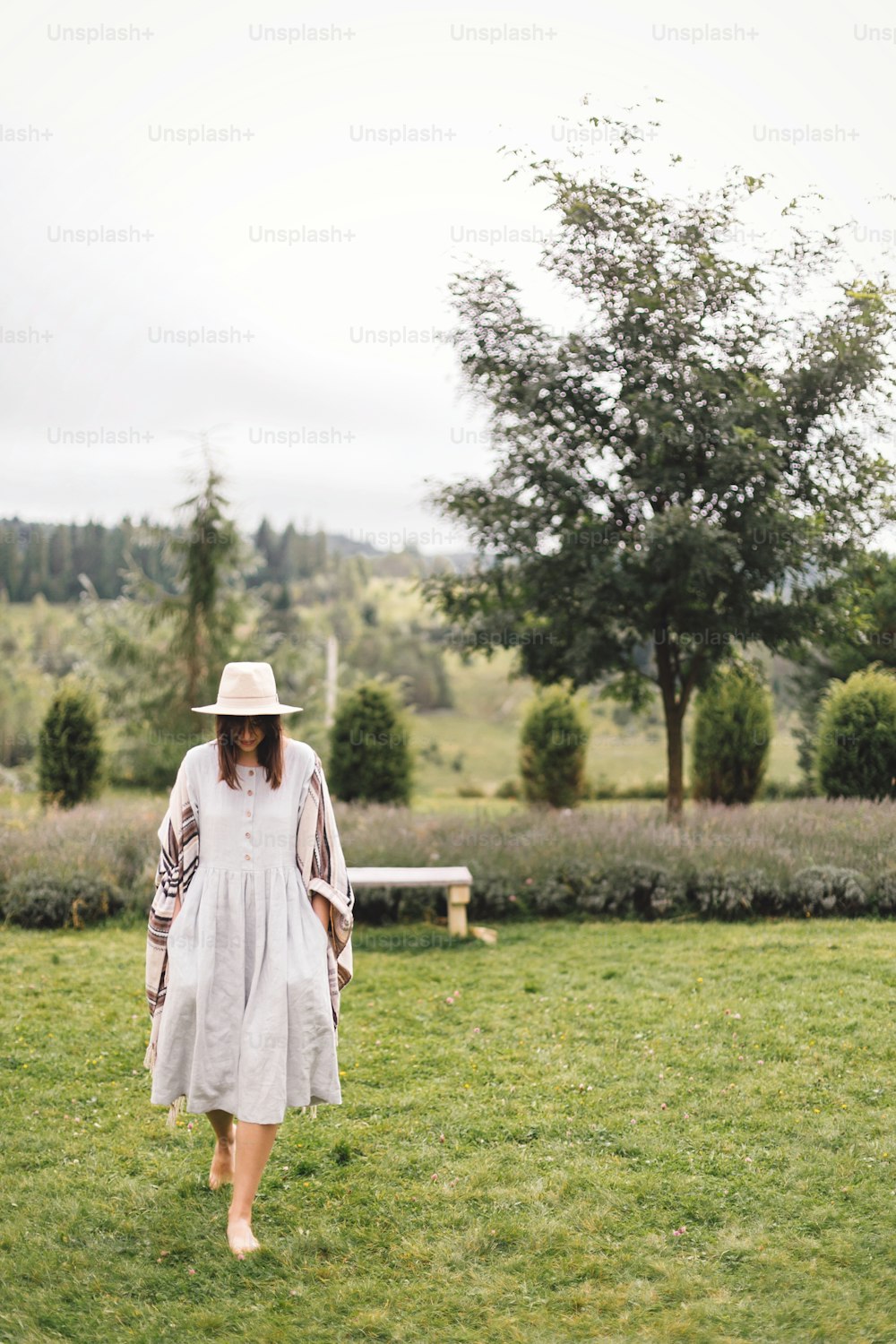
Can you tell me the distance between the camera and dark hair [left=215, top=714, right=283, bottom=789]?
3.91 meters

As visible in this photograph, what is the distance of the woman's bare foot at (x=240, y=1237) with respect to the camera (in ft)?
12.4

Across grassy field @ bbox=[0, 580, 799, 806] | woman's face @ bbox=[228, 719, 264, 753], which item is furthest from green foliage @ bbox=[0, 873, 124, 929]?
grassy field @ bbox=[0, 580, 799, 806]

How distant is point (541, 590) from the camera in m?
10.6

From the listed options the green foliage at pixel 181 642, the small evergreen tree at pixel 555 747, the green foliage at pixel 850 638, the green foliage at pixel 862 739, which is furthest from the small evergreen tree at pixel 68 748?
the green foliage at pixel 862 739

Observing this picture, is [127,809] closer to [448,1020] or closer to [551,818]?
[551,818]

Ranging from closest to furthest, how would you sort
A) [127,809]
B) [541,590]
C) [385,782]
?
[541,590] < [127,809] < [385,782]

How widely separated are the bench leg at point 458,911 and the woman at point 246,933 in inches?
181

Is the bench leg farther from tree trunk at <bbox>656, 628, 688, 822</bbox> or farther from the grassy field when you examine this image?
the grassy field

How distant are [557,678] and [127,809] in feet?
15.1

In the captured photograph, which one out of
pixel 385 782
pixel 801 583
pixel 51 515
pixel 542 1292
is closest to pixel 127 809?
pixel 385 782

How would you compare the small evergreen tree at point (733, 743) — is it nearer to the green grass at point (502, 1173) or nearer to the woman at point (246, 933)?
the green grass at point (502, 1173)

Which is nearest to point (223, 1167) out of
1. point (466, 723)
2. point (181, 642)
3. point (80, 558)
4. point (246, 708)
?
point (246, 708)

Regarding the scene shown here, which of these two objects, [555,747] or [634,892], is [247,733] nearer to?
[634,892]

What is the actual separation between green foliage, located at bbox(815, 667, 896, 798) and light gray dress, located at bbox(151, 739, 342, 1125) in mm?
10084
